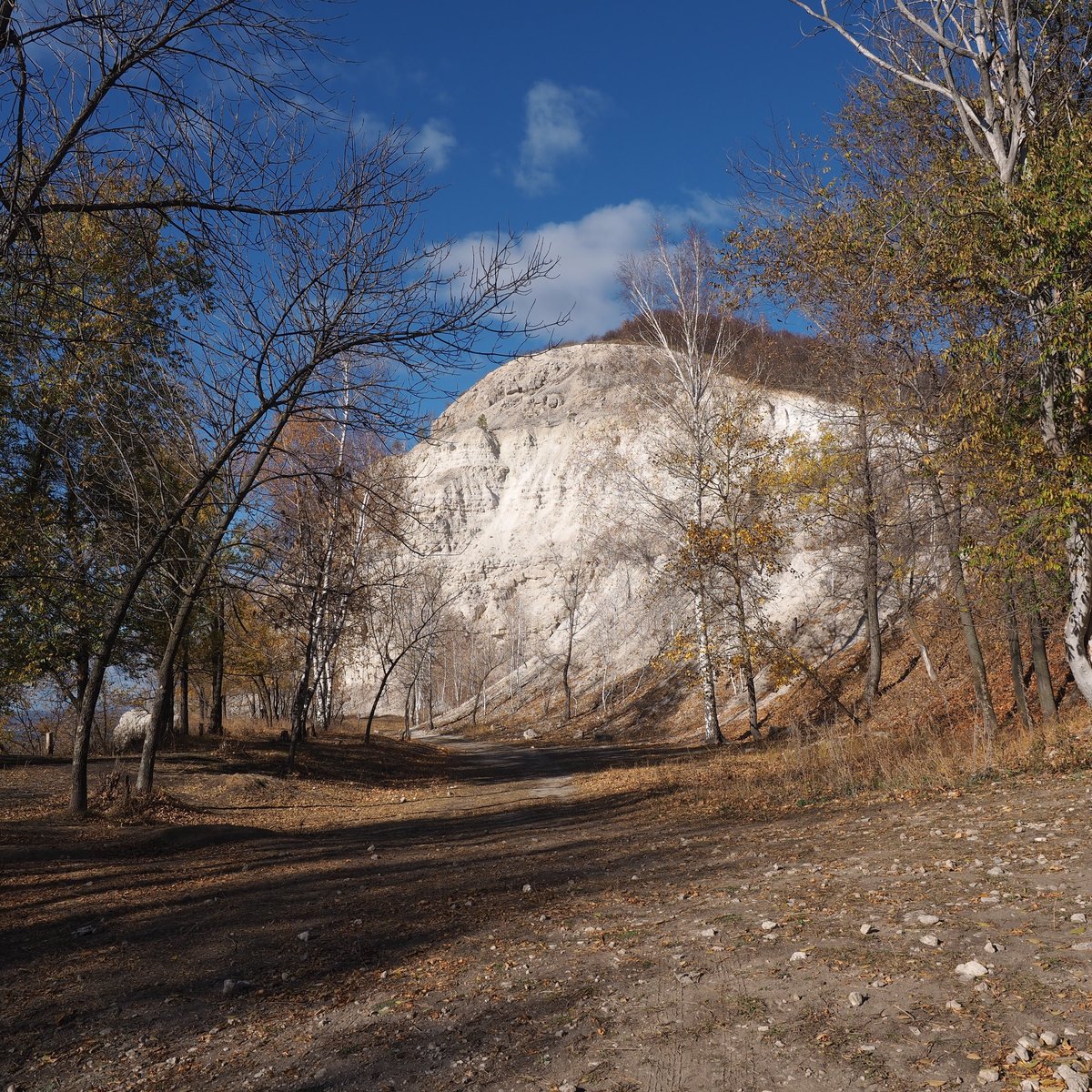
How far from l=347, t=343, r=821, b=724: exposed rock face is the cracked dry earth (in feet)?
117

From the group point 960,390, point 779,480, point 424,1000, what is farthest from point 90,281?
point 779,480

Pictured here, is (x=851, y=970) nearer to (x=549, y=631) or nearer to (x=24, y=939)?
(x=24, y=939)

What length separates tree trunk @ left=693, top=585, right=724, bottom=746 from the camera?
1933 cm

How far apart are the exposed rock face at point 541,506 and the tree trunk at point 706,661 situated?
19.7 meters

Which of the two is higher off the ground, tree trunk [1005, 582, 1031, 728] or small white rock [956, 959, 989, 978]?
tree trunk [1005, 582, 1031, 728]

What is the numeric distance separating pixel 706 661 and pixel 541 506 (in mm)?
40897

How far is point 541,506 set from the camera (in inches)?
2382

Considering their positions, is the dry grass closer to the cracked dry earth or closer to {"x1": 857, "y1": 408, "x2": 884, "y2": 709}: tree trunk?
the cracked dry earth

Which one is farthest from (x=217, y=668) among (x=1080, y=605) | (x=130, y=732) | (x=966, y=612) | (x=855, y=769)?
(x=1080, y=605)

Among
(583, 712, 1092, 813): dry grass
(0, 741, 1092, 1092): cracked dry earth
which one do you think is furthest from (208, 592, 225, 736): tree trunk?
(0, 741, 1092, 1092): cracked dry earth

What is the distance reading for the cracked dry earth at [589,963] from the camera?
347cm

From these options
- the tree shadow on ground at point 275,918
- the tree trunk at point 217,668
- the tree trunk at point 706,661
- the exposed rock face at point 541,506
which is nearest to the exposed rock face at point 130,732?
the tree trunk at point 217,668

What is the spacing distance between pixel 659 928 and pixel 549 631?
157 feet

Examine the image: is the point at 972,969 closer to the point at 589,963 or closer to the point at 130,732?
the point at 589,963
